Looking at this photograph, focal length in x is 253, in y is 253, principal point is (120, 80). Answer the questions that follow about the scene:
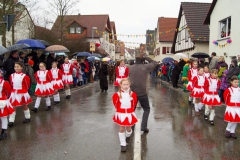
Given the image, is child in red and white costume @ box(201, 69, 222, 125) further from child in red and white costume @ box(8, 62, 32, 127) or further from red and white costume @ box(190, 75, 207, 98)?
child in red and white costume @ box(8, 62, 32, 127)

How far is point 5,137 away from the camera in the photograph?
5.94 m

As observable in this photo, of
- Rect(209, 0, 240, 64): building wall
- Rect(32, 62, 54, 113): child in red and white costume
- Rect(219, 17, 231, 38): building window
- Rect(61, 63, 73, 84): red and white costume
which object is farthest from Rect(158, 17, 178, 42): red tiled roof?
Rect(32, 62, 54, 113): child in red and white costume

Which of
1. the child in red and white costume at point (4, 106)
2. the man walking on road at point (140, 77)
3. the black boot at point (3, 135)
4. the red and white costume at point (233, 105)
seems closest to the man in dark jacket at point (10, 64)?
the child in red and white costume at point (4, 106)

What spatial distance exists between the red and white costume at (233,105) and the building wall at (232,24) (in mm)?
10353

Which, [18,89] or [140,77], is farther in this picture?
[18,89]

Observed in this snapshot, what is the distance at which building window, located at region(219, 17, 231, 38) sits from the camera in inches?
685

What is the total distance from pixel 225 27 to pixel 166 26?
103ft

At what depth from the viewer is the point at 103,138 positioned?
19.5 ft

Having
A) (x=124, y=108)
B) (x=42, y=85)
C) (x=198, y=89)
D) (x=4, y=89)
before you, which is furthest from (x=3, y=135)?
(x=198, y=89)

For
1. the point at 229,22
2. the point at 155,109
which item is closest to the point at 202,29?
the point at 229,22

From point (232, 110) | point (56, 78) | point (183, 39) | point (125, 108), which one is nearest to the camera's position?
point (125, 108)

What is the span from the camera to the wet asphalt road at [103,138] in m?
4.96

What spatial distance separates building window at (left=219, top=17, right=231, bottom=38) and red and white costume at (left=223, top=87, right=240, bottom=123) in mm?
12413

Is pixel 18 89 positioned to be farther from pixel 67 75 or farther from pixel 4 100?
pixel 67 75
